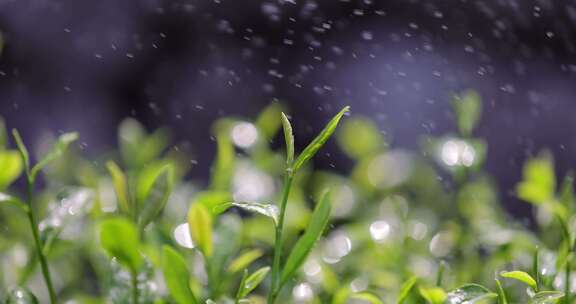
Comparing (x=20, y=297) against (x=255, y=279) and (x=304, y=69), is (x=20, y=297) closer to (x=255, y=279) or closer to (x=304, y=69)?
(x=255, y=279)

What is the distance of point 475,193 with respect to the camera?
0.97 m

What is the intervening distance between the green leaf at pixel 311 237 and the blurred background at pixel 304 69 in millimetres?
2001

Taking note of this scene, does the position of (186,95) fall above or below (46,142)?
below

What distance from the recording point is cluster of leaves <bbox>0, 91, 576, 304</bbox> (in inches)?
17.5

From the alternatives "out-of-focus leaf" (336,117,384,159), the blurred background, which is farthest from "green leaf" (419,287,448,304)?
the blurred background

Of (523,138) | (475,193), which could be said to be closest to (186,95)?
(523,138)

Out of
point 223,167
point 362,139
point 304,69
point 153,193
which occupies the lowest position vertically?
point 304,69

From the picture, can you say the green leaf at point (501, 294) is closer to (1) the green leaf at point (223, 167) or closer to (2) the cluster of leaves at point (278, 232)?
(2) the cluster of leaves at point (278, 232)

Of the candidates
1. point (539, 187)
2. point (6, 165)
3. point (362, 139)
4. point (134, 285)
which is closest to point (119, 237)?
point (134, 285)

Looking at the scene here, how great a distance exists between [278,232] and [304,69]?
7.15ft

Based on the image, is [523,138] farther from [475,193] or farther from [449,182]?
[475,193]

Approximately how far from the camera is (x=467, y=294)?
422mm

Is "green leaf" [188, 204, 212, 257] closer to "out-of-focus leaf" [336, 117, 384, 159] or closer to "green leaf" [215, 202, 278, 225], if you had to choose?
"green leaf" [215, 202, 278, 225]

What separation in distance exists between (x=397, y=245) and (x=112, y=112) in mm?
1943
